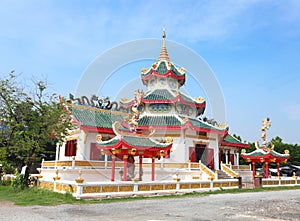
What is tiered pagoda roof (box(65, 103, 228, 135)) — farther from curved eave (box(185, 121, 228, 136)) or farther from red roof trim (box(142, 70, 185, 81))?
red roof trim (box(142, 70, 185, 81))

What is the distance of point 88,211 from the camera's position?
11352mm

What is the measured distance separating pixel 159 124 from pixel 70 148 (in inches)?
342

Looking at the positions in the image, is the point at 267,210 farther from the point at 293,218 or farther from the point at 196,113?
the point at 196,113

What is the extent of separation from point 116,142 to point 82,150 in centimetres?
832

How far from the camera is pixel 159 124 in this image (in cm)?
2695

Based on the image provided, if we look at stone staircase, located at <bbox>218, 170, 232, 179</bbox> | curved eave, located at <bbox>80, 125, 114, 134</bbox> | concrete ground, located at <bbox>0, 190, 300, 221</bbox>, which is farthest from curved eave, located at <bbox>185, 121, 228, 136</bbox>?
concrete ground, located at <bbox>0, 190, 300, 221</bbox>

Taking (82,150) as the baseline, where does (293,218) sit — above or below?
below

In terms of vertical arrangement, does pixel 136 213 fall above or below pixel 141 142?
below

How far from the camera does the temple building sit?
84.7 feet

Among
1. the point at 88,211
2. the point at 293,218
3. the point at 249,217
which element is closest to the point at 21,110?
the point at 88,211

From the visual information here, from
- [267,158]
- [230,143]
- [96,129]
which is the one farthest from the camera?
[230,143]

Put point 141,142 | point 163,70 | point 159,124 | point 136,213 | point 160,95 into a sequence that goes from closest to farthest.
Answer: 1. point 136,213
2. point 141,142
3. point 159,124
4. point 160,95
5. point 163,70

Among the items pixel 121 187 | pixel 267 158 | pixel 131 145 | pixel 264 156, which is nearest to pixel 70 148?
pixel 131 145

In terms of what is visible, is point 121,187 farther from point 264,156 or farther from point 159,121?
point 264,156
